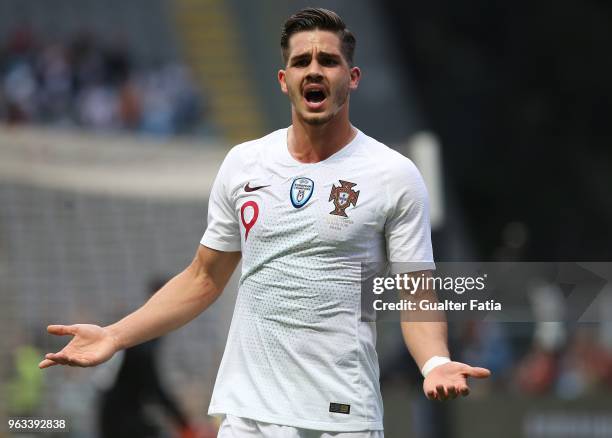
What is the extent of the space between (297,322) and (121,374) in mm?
6334

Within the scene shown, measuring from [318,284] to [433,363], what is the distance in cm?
47

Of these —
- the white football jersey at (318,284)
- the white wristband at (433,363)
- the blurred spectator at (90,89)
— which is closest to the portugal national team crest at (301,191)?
the white football jersey at (318,284)

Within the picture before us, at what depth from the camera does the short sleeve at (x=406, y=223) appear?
455 cm

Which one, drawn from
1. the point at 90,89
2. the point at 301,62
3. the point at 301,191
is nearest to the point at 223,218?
the point at 301,191

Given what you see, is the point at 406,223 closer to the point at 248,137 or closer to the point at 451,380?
the point at 451,380

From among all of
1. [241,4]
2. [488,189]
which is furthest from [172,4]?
[488,189]

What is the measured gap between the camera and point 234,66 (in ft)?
69.4

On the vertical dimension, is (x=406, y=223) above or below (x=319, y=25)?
below

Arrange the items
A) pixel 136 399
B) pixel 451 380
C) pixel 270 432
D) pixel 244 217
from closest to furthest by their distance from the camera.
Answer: pixel 451 380 → pixel 270 432 → pixel 244 217 → pixel 136 399

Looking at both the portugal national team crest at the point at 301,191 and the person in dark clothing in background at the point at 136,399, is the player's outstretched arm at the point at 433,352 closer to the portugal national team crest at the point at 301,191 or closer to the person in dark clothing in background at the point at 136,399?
the portugal national team crest at the point at 301,191

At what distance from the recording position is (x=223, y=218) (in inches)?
190

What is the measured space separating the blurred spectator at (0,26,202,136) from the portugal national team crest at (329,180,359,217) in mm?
13049

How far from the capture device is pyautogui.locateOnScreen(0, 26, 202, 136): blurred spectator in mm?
18016

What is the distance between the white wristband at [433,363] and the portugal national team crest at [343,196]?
22.5 inches
